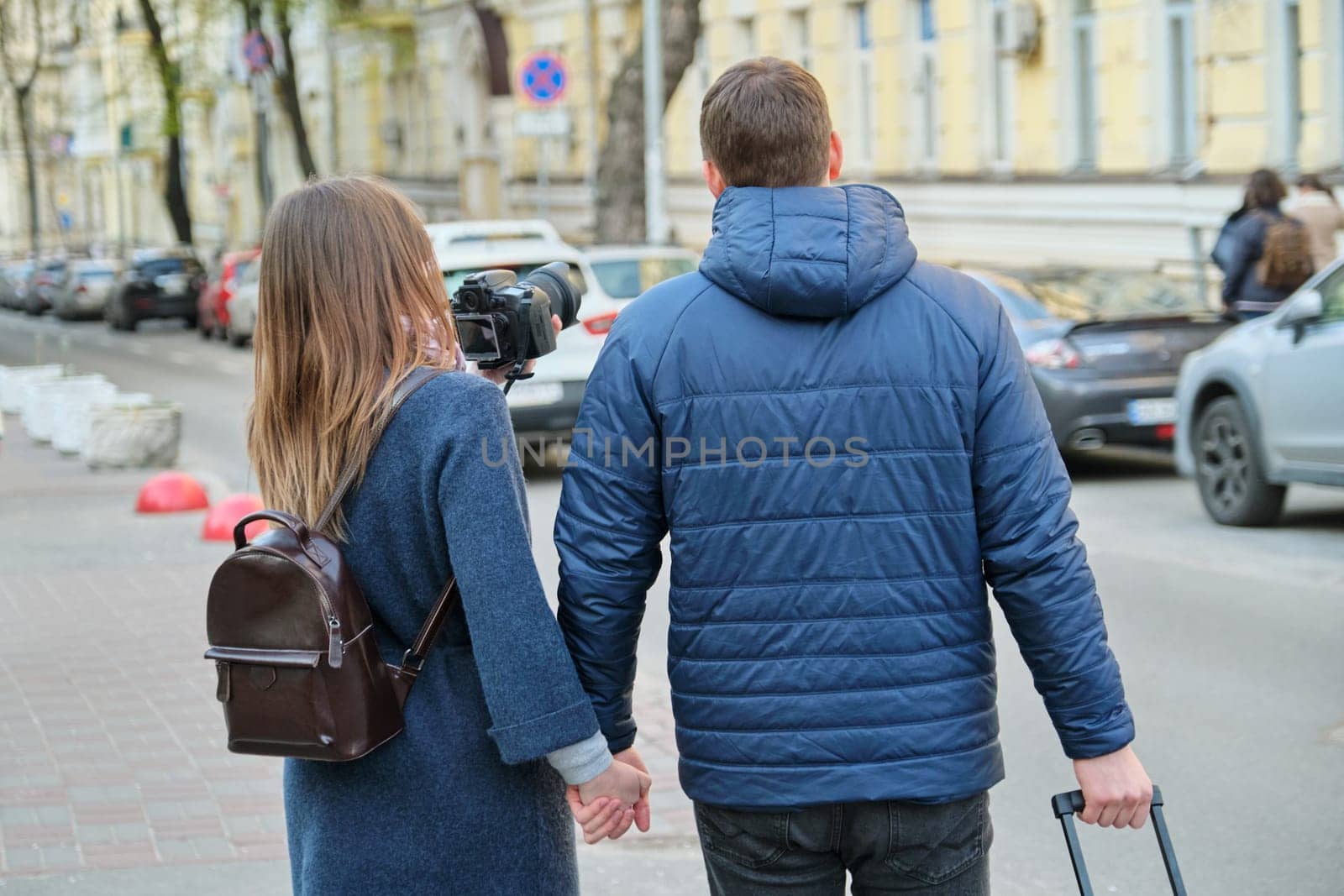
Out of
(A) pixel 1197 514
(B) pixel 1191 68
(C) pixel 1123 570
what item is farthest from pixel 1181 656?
(B) pixel 1191 68

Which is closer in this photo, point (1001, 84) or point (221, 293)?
point (1001, 84)

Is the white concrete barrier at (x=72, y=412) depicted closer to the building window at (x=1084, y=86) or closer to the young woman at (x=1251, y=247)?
the young woman at (x=1251, y=247)

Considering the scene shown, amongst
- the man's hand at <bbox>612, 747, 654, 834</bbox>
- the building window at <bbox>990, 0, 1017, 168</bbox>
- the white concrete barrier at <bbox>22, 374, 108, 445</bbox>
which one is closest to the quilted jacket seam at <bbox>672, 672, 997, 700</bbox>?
the man's hand at <bbox>612, 747, 654, 834</bbox>

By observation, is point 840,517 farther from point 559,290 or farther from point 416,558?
point 559,290

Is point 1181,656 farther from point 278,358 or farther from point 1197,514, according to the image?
point 278,358

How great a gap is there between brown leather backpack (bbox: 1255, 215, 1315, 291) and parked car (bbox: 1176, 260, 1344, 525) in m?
3.06

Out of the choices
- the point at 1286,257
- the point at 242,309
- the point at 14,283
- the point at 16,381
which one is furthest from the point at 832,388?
the point at 14,283

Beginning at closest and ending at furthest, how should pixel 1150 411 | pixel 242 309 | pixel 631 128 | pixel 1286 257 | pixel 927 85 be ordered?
1. pixel 1150 411
2. pixel 1286 257
3. pixel 631 128
4. pixel 927 85
5. pixel 242 309

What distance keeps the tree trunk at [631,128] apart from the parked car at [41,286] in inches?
1095

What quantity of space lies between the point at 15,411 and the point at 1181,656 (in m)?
15.8

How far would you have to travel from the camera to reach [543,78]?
22.7 meters

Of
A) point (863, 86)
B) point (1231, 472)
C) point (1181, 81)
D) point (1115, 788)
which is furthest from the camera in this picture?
point (863, 86)

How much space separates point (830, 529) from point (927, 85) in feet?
78.5

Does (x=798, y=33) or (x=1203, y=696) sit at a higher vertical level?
(x=798, y=33)
